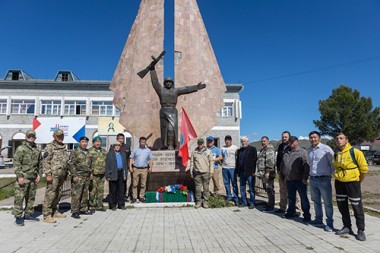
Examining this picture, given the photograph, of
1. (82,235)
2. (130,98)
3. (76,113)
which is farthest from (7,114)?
(82,235)

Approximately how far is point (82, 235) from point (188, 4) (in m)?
8.67

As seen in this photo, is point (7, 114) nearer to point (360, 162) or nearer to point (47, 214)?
point (47, 214)

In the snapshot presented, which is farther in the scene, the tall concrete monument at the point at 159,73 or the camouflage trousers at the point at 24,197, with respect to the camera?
the tall concrete monument at the point at 159,73

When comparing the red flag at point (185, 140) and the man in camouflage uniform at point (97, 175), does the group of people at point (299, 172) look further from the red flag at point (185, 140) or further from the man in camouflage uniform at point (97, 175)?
the man in camouflage uniform at point (97, 175)

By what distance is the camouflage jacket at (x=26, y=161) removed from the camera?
554 centimetres

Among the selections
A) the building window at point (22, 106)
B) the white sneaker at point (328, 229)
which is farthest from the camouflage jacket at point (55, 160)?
the building window at point (22, 106)

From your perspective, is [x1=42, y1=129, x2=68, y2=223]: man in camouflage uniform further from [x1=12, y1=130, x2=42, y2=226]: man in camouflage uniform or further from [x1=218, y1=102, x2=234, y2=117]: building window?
[x1=218, y1=102, x2=234, y2=117]: building window

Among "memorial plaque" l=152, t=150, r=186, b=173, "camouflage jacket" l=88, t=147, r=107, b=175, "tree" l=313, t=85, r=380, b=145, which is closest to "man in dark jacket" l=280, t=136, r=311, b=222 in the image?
"memorial plaque" l=152, t=150, r=186, b=173

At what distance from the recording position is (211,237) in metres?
4.60

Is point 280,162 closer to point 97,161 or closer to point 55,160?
point 97,161

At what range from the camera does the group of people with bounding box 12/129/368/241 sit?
4.78 metres

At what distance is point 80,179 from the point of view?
6.18 meters

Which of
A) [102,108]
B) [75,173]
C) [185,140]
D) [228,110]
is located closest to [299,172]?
[185,140]

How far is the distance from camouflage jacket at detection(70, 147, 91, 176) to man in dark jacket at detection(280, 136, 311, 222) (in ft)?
13.9
